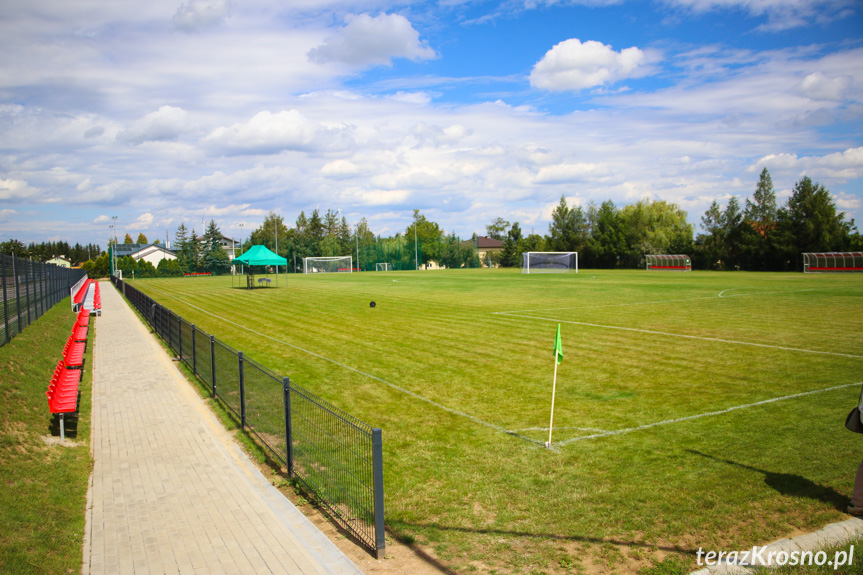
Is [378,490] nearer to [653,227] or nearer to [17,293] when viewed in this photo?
[17,293]

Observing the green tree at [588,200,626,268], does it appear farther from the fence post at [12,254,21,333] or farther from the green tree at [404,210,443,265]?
the fence post at [12,254,21,333]

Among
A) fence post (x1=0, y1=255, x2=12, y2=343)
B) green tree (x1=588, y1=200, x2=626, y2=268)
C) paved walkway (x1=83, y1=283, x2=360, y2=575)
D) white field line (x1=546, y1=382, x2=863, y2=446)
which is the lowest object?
paved walkway (x1=83, y1=283, x2=360, y2=575)

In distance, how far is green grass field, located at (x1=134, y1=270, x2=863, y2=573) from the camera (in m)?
5.34

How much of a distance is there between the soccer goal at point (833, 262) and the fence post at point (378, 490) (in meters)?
69.7

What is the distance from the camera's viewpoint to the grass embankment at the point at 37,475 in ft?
16.3

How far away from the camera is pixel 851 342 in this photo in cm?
1503

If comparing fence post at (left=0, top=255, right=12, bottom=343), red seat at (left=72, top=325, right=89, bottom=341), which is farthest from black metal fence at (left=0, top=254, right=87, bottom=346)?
red seat at (left=72, top=325, right=89, bottom=341)

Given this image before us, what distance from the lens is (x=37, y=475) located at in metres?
6.77

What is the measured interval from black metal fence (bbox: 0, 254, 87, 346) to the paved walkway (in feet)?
17.1

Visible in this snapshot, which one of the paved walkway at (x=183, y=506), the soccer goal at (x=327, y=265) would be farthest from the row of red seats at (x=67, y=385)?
the soccer goal at (x=327, y=265)

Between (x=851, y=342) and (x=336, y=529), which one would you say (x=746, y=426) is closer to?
(x=336, y=529)

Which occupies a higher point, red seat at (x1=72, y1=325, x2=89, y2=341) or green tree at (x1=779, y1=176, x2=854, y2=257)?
green tree at (x1=779, y1=176, x2=854, y2=257)

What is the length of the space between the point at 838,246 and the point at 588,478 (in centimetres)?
7491

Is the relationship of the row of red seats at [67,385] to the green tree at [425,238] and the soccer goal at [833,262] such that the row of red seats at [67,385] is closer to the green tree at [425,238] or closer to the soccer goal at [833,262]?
the soccer goal at [833,262]
